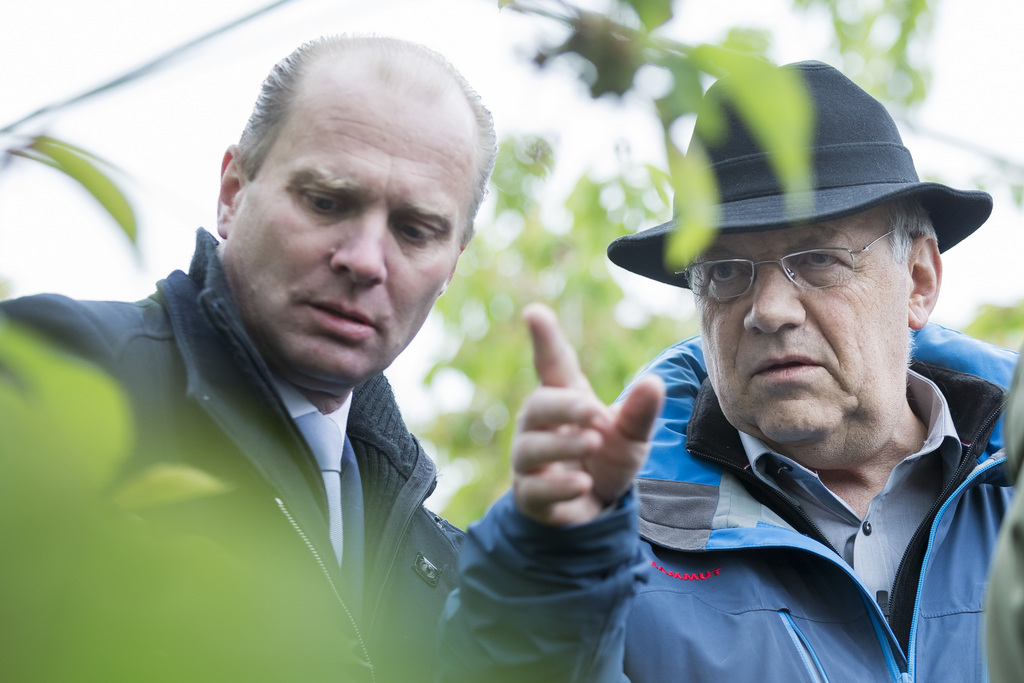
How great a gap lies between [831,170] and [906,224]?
33 cm

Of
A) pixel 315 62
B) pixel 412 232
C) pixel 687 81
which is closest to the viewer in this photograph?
pixel 687 81

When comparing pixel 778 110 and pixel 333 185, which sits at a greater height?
pixel 333 185

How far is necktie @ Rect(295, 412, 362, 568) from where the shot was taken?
5.68 ft

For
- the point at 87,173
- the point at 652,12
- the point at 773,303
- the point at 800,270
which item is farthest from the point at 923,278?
the point at 87,173

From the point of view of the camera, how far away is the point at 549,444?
3.93 ft

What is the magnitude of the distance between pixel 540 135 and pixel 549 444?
433mm

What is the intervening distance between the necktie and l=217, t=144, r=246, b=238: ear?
17.8 inches

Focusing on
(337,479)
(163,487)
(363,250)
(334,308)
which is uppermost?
(363,250)

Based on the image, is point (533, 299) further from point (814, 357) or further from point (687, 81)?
point (687, 81)

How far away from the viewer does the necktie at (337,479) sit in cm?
173

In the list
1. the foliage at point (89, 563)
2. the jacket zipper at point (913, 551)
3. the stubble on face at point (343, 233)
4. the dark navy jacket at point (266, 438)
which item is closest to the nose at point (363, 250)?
the stubble on face at point (343, 233)

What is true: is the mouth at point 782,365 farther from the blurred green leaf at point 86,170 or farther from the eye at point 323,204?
the blurred green leaf at point 86,170

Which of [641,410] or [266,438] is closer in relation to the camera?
[641,410]

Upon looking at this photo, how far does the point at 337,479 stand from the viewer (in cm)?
181
